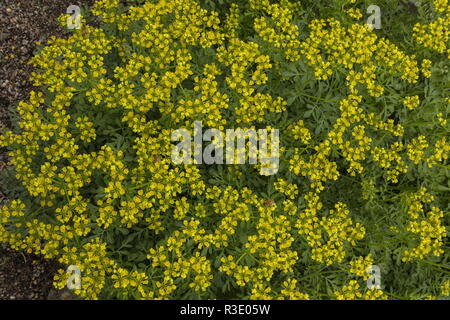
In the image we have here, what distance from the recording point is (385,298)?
399cm

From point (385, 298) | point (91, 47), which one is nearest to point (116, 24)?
point (91, 47)

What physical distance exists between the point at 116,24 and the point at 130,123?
1.61 meters

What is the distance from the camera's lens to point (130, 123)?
13.9 ft

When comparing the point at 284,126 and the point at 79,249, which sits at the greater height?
the point at 284,126

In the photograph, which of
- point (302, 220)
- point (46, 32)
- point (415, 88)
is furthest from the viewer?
point (46, 32)

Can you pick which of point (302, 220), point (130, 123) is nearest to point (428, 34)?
point (302, 220)

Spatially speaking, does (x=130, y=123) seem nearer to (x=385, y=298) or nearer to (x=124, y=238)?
(x=124, y=238)
